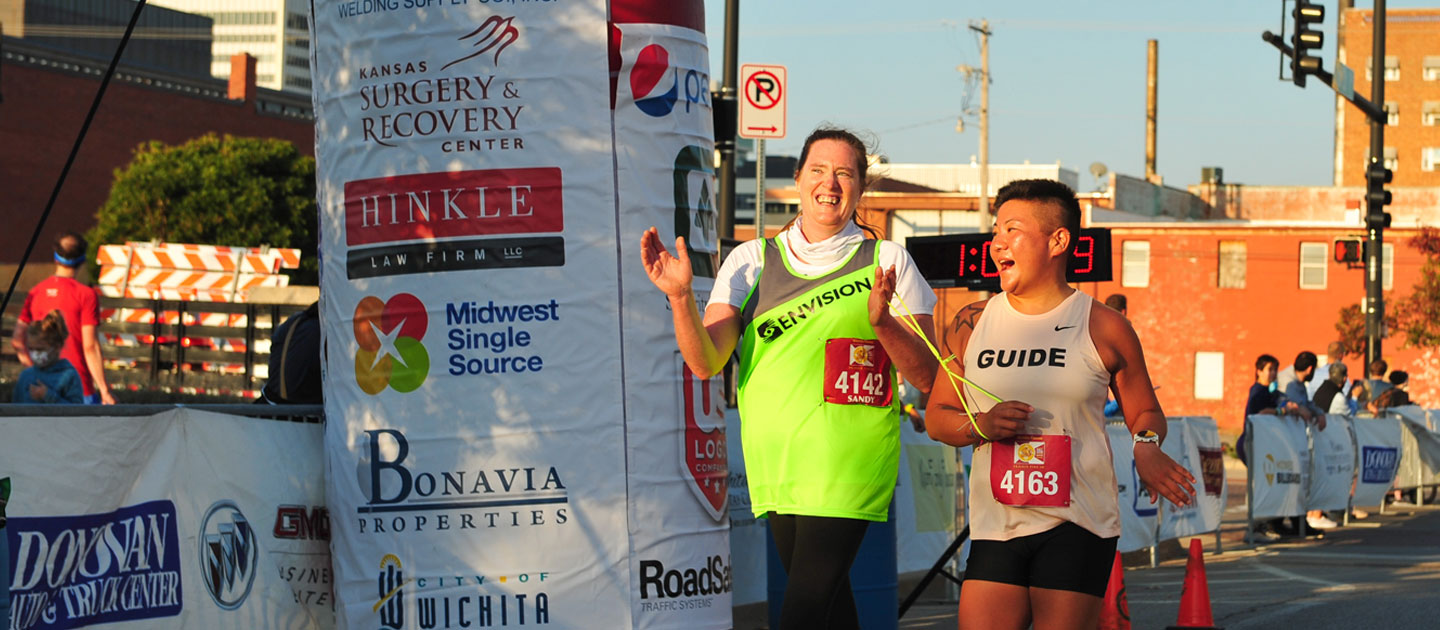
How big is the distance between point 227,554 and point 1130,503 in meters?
8.67

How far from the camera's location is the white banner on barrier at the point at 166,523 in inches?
224

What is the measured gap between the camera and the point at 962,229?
7450 cm

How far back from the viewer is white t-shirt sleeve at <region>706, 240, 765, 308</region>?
18.6 feet

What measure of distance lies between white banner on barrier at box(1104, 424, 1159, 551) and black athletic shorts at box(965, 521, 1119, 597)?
8187 millimetres

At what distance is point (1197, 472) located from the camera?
15117 millimetres

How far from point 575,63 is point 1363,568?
986 cm

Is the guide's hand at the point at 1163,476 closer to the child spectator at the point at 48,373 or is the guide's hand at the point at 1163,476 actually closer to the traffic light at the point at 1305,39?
the child spectator at the point at 48,373

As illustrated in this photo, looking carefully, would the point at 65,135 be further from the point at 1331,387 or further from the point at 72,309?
the point at 72,309

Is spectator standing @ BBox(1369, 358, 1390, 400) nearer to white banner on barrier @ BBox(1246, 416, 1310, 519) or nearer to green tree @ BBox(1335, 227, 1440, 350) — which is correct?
white banner on barrier @ BBox(1246, 416, 1310, 519)

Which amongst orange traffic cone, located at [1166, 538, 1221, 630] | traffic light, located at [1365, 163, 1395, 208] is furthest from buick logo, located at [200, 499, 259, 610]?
traffic light, located at [1365, 163, 1395, 208]

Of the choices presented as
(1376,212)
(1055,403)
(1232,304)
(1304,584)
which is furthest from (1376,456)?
(1232,304)

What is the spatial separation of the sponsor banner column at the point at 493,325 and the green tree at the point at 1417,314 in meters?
53.6

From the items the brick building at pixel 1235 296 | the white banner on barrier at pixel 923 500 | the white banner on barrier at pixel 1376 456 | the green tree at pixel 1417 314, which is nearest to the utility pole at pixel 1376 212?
the white banner on barrier at pixel 1376 456

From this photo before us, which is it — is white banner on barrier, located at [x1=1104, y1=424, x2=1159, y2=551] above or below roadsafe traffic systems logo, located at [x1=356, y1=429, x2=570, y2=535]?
below
